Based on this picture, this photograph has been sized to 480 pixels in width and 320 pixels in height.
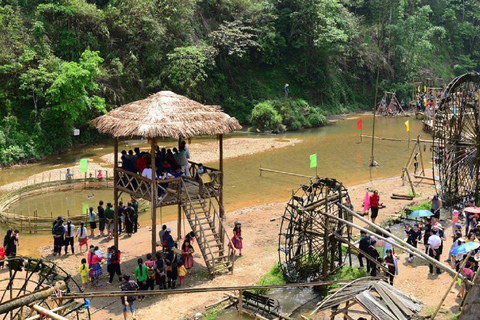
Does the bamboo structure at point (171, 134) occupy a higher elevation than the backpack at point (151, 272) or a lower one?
higher

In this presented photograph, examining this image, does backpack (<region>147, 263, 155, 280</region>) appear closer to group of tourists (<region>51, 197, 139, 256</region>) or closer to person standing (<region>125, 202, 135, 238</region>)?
group of tourists (<region>51, 197, 139, 256</region>)

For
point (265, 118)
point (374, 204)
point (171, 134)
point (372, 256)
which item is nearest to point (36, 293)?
point (171, 134)

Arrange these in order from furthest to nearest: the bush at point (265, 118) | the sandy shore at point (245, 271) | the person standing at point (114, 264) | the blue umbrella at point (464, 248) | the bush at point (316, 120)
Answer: the bush at point (316, 120)
the bush at point (265, 118)
the person standing at point (114, 264)
the sandy shore at point (245, 271)
the blue umbrella at point (464, 248)

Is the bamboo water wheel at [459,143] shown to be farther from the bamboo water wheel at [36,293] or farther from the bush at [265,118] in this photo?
the bush at [265,118]

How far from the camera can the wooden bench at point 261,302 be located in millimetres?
13069

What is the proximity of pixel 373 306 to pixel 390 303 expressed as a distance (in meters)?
0.37

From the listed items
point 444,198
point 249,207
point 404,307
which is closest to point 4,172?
point 249,207

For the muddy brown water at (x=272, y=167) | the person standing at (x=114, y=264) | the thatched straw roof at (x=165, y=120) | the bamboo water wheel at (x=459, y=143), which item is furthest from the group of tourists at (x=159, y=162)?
the bamboo water wheel at (x=459, y=143)

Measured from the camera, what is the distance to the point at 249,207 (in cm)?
2423

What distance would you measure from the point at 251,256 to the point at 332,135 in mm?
28168

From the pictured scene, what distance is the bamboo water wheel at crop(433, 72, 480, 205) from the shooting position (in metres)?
20.9

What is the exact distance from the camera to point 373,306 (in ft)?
29.6

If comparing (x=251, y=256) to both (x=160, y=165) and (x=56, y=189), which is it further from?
(x=56, y=189)

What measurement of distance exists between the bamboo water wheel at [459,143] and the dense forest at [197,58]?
22.1 m
